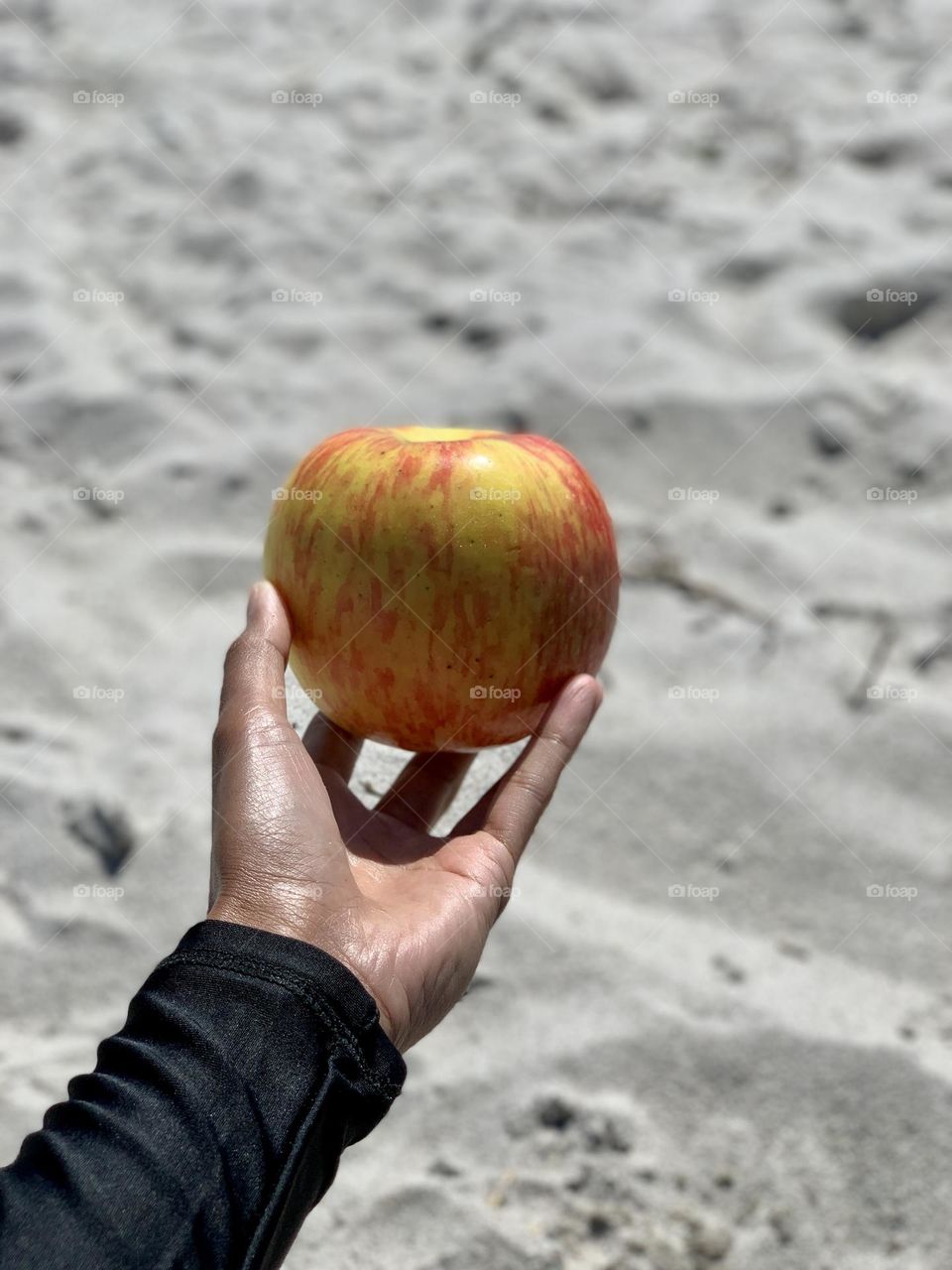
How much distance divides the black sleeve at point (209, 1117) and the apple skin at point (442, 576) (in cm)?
51

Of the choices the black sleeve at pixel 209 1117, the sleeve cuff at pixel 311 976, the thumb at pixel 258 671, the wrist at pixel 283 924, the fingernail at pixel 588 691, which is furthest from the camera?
the fingernail at pixel 588 691

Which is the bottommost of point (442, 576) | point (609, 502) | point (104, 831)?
point (104, 831)

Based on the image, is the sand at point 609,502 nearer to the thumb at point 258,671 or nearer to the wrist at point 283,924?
the thumb at point 258,671

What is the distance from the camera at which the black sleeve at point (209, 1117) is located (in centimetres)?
105

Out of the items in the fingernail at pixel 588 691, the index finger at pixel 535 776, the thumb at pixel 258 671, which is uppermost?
the thumb at pixel 258 671

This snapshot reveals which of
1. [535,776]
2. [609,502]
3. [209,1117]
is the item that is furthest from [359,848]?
[609,502]

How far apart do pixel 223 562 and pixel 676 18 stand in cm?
289

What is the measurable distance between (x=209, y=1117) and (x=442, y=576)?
2.57 feet

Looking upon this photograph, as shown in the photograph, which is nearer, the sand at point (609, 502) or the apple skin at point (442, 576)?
the apple skin at point (442, 576)

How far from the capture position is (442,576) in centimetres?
164

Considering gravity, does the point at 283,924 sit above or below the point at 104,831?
above

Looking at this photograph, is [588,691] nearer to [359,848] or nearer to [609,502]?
[359,848]

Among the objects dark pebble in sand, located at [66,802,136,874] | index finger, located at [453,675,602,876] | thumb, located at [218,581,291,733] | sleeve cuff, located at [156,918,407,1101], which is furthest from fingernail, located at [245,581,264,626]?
dark pebble in sand, located at [66,802,136,874]

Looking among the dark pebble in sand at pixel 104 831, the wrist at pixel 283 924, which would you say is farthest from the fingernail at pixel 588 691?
the dark pebble in sand at pixel 104 831
